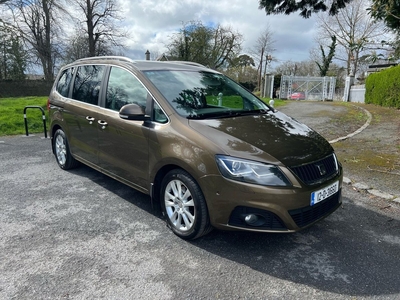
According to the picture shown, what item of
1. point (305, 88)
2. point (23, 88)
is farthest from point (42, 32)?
point (305, 88)

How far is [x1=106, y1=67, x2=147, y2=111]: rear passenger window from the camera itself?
3559 mm

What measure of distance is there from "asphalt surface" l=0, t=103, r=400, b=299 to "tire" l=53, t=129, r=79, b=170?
108cm

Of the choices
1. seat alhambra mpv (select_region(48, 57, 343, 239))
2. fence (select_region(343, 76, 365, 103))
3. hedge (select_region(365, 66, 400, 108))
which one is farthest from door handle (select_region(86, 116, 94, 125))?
fence (select_region(343, 76, 365, 103))

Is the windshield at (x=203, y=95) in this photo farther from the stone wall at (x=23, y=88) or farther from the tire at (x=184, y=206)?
the stone wall at (x=23, y=88)

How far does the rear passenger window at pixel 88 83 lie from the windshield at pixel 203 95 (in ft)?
3.25

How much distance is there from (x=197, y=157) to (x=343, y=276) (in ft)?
5.35

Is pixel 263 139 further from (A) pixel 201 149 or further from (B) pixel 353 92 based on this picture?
(B) pixel 353 92

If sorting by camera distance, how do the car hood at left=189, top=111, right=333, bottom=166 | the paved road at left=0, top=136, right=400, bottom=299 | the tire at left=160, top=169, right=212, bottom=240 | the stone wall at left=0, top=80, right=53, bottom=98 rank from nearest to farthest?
the paved road at left=0, top=136, right=400, bottom=299, the car hood at left=189, top=111, right=333, bottom=166, the tire at left=160, top=169, right=212, bottom=240, the stone wall at left=0, top=80, right=53, bottom=98

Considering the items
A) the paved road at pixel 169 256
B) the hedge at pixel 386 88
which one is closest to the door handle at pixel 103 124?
the paved road at pixel 169 256

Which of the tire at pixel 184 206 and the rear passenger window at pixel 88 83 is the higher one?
the rear passenger window at pixel 88 83

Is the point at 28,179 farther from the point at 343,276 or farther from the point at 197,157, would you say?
the point at 343,276

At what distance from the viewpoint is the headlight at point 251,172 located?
2.62 meters

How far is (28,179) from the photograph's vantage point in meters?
4.91

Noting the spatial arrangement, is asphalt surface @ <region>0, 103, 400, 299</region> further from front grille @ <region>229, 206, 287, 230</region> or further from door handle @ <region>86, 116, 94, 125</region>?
door handle @ <region>86, 116, 94, 125</region>
